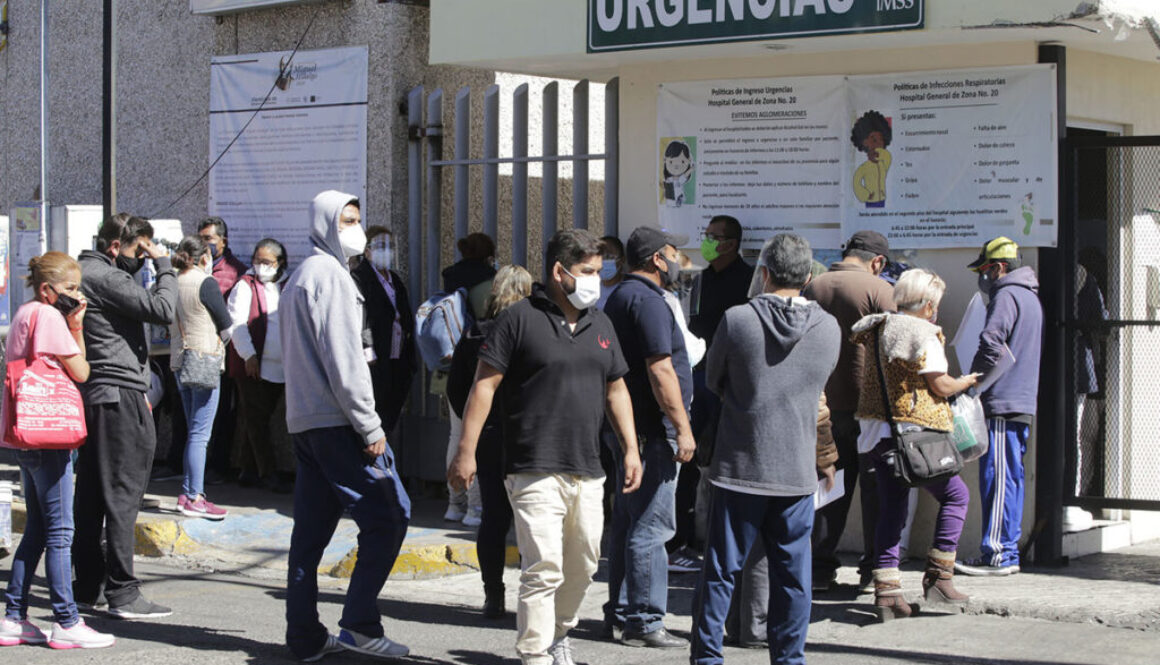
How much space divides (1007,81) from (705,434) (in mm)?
2915

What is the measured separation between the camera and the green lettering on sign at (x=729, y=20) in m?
7.78

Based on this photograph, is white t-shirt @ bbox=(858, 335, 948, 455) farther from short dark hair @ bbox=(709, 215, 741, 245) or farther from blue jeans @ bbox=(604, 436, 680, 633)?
short dark hair @ bbox=(709, 215, 741, 245)

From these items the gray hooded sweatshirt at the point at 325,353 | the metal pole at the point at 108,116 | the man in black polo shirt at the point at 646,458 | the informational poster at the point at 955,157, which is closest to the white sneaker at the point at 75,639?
the gray hooded sweatshirt at the point at 325,353

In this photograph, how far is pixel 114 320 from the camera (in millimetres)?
7145

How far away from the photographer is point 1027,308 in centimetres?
787

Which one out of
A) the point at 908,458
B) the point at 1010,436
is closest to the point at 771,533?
the point at 908,458

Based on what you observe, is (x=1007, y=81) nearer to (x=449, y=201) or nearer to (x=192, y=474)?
(x=449, y=201)

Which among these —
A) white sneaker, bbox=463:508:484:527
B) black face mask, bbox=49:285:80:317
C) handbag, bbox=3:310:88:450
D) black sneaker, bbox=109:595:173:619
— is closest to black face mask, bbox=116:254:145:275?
black face mask, bbox=49:285:80:317

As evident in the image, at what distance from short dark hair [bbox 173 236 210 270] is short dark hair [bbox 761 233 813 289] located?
520 centimetres

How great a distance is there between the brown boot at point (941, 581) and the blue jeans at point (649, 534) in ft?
4.32

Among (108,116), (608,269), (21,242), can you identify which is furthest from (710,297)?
(21,242)

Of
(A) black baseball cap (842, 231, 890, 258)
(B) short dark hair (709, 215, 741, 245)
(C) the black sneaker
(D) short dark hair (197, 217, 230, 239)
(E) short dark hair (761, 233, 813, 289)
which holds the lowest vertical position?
(C) the black sneaker

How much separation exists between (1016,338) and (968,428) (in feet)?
3.62

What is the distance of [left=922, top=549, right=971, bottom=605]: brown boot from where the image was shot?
23.0ft
